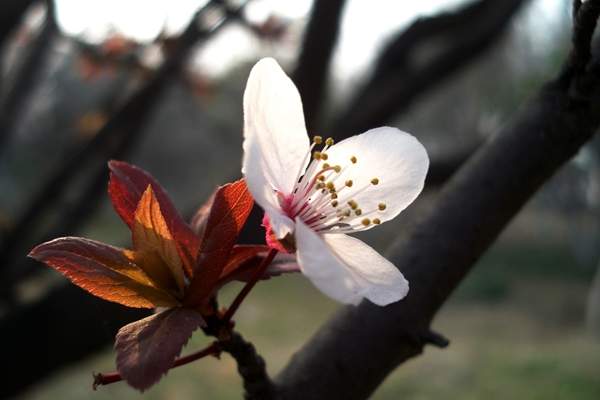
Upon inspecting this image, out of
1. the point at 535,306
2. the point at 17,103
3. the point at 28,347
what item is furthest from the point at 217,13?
the point at 535,306

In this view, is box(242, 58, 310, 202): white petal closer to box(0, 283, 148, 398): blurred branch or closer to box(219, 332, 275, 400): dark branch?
box(219, 332, 275, 400): dark branch

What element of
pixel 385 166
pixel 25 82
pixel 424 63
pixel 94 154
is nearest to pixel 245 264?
pixel 385 166

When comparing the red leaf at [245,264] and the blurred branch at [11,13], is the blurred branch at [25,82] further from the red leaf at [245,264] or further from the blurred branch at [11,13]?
the red leaf at [245,264]

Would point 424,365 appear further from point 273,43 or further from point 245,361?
point 245,361

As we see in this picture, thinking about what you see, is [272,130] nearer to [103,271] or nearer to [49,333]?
[103,271]

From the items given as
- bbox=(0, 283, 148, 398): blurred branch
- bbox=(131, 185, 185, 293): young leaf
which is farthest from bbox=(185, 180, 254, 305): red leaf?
bbox=(0, 283, 148, 398): blurred branch

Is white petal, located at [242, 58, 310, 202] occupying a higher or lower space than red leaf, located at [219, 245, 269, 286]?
higher

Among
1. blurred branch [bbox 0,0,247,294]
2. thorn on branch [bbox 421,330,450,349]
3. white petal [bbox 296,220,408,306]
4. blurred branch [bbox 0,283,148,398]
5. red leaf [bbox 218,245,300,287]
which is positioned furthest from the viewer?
blurred branch [bbox 0,0,247,294]
